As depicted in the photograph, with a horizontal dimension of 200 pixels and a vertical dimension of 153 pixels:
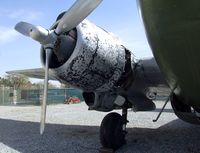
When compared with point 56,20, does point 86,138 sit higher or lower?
lower

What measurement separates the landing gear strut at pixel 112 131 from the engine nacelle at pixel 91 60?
0.81 m

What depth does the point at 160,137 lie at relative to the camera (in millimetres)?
9078

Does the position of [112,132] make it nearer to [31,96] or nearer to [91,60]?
[91,60]

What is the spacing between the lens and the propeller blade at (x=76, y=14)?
216 inches

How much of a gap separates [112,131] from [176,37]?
3.39m

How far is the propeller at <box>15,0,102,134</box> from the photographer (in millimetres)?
5635

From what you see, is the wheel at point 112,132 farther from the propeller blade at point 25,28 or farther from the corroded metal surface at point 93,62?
the propeller blade at point 25,28

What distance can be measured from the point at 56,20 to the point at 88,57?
0.97 metres

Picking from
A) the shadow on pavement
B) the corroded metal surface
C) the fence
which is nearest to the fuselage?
the corroded metal surface

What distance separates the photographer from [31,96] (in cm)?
3759

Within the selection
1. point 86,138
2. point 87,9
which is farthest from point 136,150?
point 87,9

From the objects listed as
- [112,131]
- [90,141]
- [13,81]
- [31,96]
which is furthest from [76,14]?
[13,81]

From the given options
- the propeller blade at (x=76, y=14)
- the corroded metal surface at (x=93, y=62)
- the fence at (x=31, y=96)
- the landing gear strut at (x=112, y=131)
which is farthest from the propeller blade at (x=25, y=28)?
the fence at (x=31, y=96)

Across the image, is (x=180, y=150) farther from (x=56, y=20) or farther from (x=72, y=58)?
(x=56, y=20)
